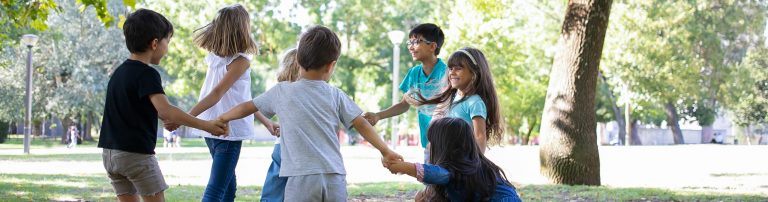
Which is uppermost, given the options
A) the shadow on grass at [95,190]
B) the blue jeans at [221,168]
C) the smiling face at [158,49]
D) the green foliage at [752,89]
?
the green foliage at [752,89]

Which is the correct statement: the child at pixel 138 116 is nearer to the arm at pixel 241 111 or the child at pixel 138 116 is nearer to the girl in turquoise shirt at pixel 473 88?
the arm at pixel 241 111

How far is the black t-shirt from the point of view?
4.85 meters

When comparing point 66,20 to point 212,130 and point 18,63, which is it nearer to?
point 18,63

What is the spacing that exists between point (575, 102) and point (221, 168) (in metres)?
8.28

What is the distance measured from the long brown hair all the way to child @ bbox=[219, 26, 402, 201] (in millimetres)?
963

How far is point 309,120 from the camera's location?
4.71 metres

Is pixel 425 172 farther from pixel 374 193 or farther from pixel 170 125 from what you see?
pixel 374 193

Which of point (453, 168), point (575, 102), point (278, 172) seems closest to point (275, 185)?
point (278, 172)

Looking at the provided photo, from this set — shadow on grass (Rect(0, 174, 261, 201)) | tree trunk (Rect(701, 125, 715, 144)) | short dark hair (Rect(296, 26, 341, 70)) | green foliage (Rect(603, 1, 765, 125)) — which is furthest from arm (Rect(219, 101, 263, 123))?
tree trunk (Rect(701, 125, 715, 144))

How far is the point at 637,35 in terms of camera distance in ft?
132

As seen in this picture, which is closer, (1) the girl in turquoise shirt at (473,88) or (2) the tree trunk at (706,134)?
(1) the girl in turquoise shirt at (473,88)

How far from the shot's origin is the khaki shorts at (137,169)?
16.0 ft

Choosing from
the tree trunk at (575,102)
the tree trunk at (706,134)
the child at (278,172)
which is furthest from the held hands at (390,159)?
the tree trunk at (706,134)

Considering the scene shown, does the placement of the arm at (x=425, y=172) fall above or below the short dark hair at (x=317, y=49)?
below
